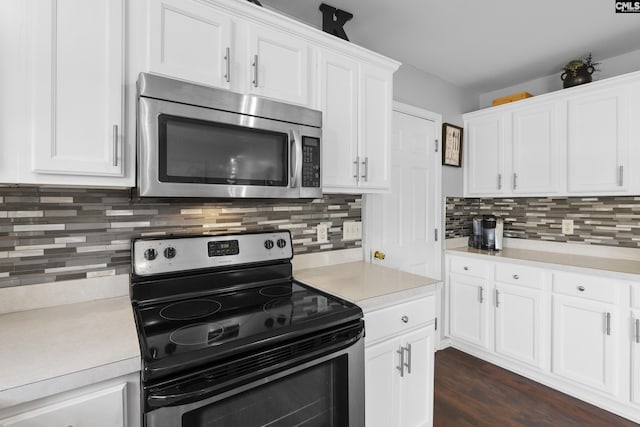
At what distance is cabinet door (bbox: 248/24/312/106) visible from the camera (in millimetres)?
1435

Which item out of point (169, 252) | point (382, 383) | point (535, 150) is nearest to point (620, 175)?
point (535, 150)

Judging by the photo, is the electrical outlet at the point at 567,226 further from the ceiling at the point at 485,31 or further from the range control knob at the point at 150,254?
the range control knob at the point at 150,254

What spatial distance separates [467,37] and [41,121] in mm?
2434

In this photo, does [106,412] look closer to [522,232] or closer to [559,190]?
[559,190]

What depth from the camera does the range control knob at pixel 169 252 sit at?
1391 mm

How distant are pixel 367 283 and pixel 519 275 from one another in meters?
1.54

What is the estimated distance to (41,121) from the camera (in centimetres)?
102

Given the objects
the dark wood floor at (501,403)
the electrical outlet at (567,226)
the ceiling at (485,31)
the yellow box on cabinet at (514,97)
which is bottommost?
the dark wood floor at (501,403)

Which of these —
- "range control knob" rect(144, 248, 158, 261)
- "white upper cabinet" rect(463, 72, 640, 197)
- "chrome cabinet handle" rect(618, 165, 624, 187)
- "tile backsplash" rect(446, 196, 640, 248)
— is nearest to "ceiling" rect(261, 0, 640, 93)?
"white upper cabinet" rect(463, 72, 640, 197)

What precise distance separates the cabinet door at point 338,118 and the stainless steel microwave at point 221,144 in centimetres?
13

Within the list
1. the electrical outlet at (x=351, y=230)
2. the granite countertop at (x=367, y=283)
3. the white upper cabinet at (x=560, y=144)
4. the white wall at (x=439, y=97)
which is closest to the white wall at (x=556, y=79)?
the white wall at (x=439, y=97)

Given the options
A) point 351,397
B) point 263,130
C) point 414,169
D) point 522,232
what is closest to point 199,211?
point 263,130

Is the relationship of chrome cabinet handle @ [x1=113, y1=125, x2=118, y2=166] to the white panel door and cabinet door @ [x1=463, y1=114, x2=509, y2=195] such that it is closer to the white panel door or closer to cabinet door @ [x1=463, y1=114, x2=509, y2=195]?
the white panel door

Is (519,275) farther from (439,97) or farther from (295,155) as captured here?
(295,155)
